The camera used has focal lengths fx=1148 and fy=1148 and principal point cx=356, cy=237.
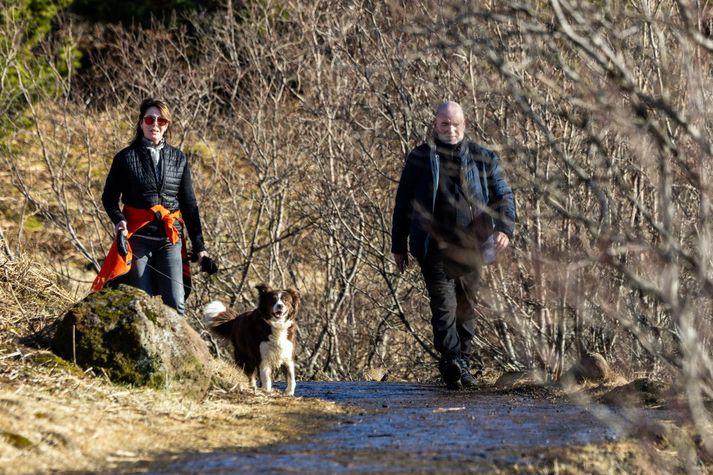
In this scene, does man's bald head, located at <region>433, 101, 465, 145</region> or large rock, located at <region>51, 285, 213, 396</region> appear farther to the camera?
man's bald head, located at <region>433, 101, 465, 145</region>

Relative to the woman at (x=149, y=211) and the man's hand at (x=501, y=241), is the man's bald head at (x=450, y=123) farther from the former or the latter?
the woman at (x=149, y=211)

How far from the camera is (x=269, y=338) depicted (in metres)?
9.66

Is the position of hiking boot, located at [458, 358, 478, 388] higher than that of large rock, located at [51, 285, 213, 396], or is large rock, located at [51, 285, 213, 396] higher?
large rock, located at [51, 285, 213, 396]

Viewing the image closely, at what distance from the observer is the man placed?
9234mm

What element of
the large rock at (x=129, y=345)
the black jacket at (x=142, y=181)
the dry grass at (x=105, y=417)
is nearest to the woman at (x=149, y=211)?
the black jacket at (x=142, y=181)

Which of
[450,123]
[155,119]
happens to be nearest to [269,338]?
[155,119]

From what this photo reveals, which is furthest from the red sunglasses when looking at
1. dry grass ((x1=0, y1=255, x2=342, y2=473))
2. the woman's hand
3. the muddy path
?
the muddy path

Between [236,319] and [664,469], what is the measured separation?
5.78 metres

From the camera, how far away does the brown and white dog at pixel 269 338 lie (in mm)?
9609

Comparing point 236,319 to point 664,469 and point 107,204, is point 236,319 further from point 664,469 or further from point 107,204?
point 664,469

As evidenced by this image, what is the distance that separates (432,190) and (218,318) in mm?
2822

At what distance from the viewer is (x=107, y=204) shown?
373 inches

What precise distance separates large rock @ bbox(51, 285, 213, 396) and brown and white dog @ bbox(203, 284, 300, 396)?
1759 millimetres

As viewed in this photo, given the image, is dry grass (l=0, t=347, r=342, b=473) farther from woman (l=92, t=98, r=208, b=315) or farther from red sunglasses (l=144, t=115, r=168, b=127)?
red sunglasses (l=144, t=115, r=168, b=127)
